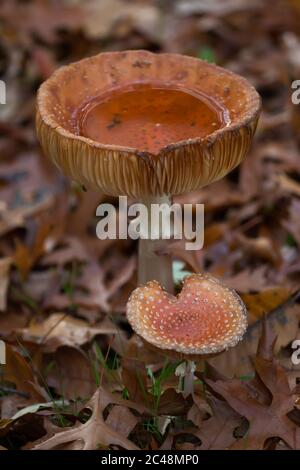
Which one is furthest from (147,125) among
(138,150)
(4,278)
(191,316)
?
(4,278)

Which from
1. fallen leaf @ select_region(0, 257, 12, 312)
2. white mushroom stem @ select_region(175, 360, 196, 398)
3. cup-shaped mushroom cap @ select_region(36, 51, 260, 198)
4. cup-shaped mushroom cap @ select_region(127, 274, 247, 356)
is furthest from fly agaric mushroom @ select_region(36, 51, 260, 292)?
fallen leaf @ select_region(0, 257, 12, 312)

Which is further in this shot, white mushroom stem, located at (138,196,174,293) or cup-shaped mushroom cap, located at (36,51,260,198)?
white mushroom stem, located at (138,196,174,293)

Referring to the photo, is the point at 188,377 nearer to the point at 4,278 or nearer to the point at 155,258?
the point at 155,258

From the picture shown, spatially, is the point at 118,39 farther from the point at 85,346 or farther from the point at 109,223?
the point at 85,346

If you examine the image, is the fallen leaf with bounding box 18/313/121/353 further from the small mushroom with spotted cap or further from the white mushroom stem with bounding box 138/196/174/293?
the small mushroom with spotted cap

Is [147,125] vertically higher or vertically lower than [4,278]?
higher

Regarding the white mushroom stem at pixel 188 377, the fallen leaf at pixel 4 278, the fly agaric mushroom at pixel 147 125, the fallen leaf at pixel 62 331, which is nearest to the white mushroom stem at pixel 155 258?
the fly agaric mushroom at pixel 147 125
